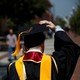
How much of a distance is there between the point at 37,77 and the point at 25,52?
0.97ft

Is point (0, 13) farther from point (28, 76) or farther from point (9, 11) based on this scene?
point (28, 76)

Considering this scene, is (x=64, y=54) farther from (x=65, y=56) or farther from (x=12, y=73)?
(x=12, y=73)

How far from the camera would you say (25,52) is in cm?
382

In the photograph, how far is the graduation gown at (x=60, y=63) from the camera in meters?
3.67

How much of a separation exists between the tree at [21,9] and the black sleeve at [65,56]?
43.0 meters

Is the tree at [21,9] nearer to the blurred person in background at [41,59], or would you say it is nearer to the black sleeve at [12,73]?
the blurred person in background at [41,59]

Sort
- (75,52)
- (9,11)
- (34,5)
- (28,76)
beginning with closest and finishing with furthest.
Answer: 1. (28,76)
2. (75,52)
3. (9,11)
4. (34,5)

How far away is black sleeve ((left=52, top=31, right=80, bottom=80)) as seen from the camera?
3744mm

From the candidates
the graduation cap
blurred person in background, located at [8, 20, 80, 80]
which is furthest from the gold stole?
the graduation cap

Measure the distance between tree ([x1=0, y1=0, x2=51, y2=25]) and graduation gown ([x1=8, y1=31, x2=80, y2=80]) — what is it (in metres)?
43.0

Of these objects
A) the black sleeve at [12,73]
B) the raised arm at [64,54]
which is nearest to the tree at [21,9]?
the raised arm at [64,54]

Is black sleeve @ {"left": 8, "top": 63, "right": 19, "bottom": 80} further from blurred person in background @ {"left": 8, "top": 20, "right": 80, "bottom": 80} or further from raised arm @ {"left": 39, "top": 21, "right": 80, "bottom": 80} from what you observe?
raised arm @ {"left": 39, "top": 21, "right": 80, "bottom": 80}

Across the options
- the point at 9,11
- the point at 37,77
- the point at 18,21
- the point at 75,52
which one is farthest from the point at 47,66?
the point at 18,21

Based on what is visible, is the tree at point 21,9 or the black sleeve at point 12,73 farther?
the tree at point 21,9
